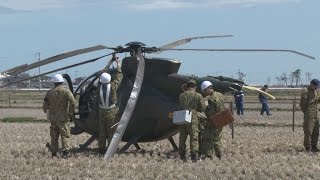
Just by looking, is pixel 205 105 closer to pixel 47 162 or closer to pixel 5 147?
pixel 47 162

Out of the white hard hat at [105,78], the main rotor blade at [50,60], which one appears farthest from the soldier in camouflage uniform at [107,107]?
the main rotor blade at [50,60]

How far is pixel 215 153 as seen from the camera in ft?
43.5

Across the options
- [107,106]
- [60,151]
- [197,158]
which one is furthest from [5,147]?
[197,158]

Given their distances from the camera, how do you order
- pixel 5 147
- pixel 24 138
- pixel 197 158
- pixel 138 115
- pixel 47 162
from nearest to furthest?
pixel 47 162 → pixel 197 158 → pixel 138 115 → pixel 5 147 → pixel 24 138

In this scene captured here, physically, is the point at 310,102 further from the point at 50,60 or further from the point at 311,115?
the point at 50,60

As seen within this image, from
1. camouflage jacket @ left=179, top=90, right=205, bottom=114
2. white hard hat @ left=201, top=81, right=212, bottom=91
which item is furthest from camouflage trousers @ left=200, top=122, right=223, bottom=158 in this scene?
white hard hat @ left=201, top=81, right=212, bottom=91

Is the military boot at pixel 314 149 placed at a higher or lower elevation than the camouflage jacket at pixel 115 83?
lower

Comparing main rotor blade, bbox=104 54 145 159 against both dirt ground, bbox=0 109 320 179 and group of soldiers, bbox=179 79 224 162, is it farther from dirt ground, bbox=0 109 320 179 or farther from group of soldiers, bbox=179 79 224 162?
group of soldiers, bbox=179 79 224 162

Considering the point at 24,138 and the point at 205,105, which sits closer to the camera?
the point at 205,105

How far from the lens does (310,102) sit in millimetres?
15242

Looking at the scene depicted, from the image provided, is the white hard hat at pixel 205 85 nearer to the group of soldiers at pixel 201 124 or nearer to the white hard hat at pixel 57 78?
the group of soldiers at pixel 201 124

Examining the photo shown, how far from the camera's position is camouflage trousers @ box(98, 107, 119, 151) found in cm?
1357

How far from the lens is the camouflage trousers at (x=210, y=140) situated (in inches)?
516

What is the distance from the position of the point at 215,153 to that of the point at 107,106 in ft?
8.61
